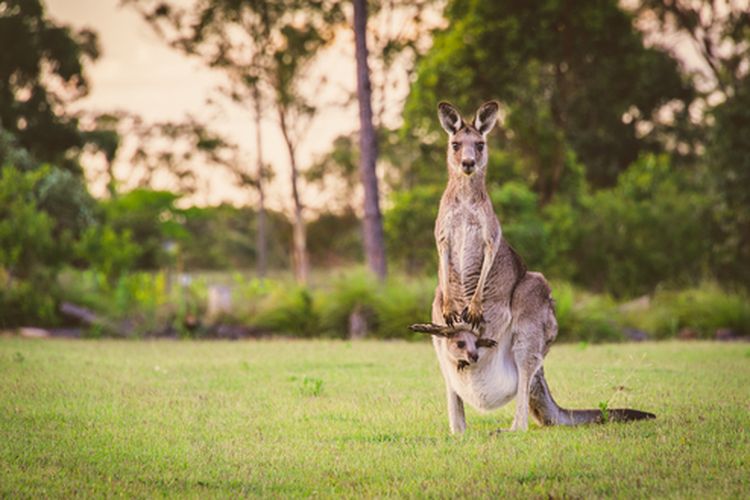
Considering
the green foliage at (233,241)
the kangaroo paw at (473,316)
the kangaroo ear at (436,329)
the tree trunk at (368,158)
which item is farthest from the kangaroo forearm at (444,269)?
the green foliage at (233,241)

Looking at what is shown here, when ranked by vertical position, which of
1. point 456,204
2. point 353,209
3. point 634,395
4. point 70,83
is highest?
point 70,83

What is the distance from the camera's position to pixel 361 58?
1959 centimetres

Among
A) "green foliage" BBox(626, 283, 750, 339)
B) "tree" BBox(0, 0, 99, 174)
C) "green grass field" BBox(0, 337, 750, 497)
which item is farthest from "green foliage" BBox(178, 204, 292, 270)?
"green grass field" BBox(0, 337, 750, 497)

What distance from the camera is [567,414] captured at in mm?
7332

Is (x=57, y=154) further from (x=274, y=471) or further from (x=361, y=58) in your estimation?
(x=274, y=471)

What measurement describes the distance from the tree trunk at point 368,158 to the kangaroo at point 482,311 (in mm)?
11843

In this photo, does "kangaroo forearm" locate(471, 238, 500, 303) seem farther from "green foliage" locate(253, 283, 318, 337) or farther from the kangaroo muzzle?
"green foliage" locate(253, 283, 318, 337)

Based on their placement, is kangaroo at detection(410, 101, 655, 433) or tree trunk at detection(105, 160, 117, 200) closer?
kangaroo at detection(410, 101, 655, 433)

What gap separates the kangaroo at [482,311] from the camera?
710 cm

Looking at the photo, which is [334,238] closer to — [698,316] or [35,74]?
[35,74]

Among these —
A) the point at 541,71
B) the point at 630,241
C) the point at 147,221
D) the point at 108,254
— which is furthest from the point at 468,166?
the point at 147,221

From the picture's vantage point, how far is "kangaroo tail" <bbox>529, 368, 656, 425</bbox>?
7297 millimetres

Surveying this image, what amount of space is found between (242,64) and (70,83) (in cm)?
607

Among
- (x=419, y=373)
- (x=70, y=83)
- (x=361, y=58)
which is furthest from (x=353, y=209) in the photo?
(x=419, y=373)
